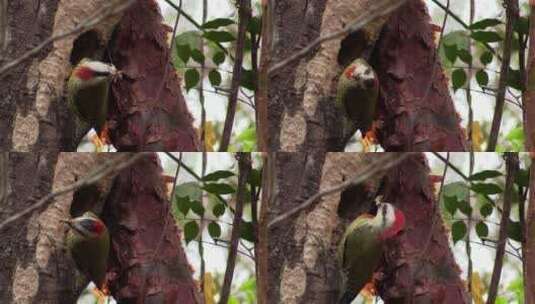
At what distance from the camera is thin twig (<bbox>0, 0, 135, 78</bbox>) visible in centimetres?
230

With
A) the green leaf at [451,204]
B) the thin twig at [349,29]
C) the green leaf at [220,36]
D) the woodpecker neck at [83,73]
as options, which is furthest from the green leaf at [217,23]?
the green leaf at [451,204]

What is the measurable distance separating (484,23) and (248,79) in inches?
21.3

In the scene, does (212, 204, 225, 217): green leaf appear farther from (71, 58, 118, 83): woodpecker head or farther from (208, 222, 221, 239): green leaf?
(71, 58, 118, 83): woodpecker head

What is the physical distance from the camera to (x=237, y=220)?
2.27 meters

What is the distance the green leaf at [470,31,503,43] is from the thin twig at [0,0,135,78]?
767mm

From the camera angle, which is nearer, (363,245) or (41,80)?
(363,245)

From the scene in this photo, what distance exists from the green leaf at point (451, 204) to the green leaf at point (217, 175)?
1.56 ft

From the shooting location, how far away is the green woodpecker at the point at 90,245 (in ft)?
7.34

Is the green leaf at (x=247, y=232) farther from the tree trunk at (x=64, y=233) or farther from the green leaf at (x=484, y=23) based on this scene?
the green leaf at (x=484, y=23)

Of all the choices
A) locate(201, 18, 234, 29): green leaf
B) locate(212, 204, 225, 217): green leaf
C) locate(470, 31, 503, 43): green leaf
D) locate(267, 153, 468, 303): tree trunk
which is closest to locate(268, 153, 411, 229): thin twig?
locate(267, 153, 468, 303): tree trunk

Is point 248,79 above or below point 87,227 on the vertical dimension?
above

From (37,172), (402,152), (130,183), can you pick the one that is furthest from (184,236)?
(402,152)

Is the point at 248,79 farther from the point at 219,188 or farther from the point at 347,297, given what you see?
the point at 347,297

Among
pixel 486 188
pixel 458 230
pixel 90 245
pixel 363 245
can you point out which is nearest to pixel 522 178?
A: pixel 486 188
